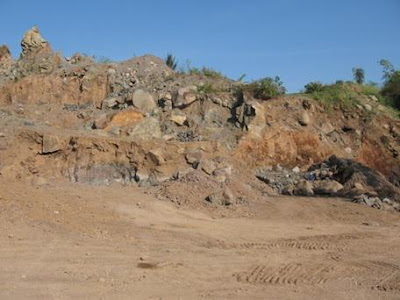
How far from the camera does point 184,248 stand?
750cm

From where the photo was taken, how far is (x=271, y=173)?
1344 centimetres

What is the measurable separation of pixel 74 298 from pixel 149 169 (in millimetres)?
7178

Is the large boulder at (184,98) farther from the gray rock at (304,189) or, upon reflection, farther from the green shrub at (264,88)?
the gray rock at (304,189)

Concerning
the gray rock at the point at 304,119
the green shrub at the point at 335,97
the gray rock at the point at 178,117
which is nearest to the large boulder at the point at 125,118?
the gray rock at the point at 178,117

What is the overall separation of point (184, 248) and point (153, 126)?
7.04m

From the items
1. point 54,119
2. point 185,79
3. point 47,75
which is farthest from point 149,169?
point 47,75

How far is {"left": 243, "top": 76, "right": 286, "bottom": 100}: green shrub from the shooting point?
15492 mm

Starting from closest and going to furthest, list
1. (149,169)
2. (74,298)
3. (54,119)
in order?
1. (74,298)
2. (149,169)
3. (54,119)

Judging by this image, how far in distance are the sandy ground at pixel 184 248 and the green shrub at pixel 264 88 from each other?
5.01 metres

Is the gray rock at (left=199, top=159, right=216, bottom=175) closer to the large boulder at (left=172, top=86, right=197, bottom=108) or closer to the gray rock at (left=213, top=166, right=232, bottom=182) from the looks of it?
the gray rock at (left=213, top=166, right=232, bottom=182)

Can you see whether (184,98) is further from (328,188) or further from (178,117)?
(328,188)

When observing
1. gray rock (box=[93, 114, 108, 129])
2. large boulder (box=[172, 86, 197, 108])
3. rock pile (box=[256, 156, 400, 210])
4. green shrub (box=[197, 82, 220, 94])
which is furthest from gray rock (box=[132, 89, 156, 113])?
rock pile (box=[256, 156, 400, 210])

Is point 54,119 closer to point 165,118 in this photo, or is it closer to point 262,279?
point 165,118

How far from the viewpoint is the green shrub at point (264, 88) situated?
50.8ft
